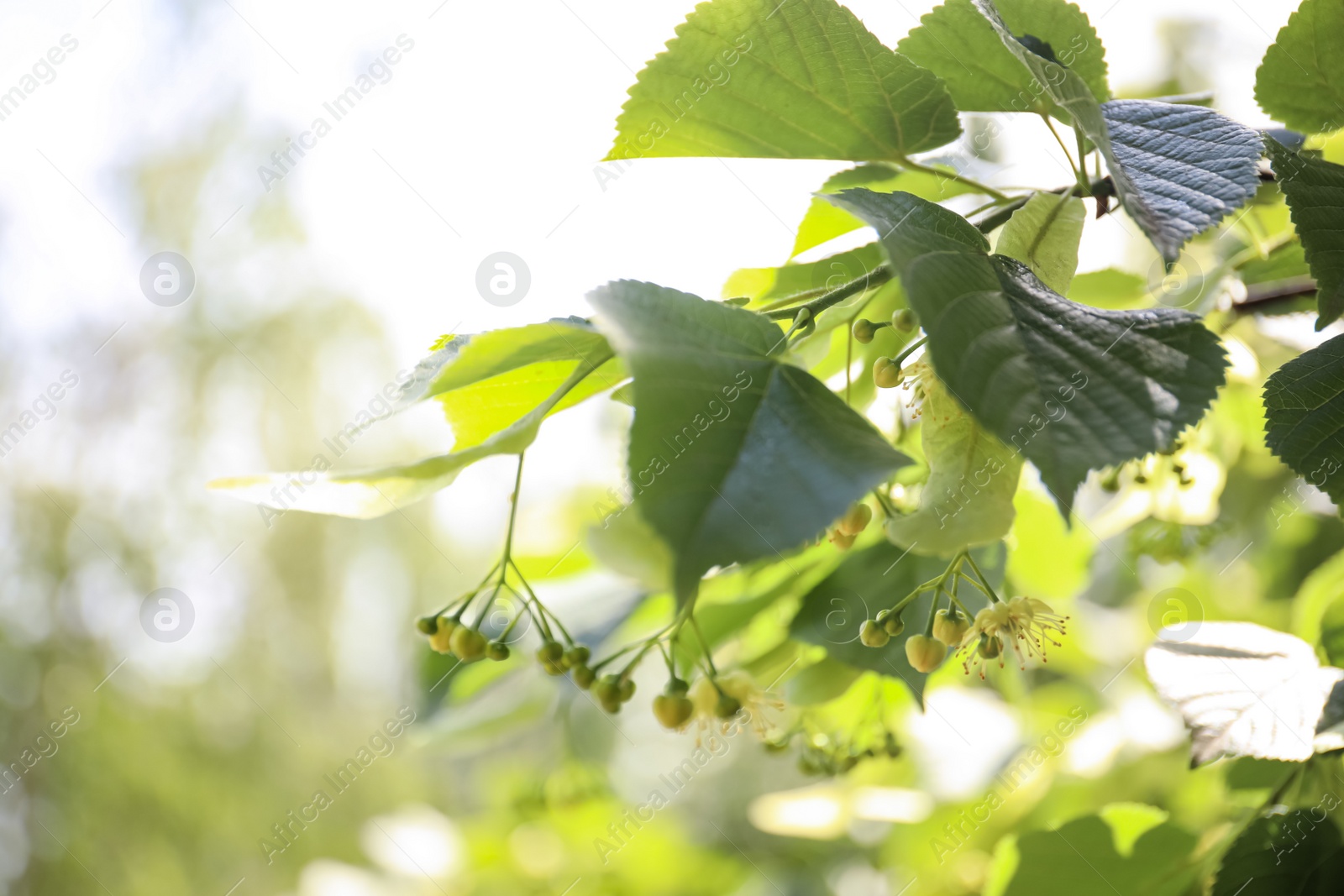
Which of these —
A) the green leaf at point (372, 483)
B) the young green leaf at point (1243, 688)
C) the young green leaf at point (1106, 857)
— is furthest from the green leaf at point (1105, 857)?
the green leaf at point (372, 483)

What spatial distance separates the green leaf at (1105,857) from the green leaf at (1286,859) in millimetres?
60

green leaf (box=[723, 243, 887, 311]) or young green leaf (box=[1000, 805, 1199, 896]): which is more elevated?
green leaf (box=[723, 243, 887, 311])

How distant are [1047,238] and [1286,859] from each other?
0.40 m

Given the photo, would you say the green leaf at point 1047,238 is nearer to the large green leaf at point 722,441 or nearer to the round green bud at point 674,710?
→ the large green leaf at point 722,441

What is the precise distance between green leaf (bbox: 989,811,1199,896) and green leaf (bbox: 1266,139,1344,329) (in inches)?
14.6

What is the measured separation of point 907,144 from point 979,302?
193 millimetres

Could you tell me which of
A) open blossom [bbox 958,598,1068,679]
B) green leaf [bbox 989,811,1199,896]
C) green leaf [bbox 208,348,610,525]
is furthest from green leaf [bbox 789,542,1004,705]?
green leaf [bbox 208,348,610,525]

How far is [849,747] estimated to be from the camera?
0.72 meters

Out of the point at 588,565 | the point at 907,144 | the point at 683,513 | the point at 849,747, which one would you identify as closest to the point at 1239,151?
the point at 907,144

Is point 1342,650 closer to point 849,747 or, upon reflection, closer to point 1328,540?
point 849,747

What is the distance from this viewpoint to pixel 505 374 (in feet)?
1.20

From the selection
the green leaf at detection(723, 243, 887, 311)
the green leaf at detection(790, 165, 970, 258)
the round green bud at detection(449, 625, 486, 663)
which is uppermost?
the green leaf at detection(790, 165, 970, 258)

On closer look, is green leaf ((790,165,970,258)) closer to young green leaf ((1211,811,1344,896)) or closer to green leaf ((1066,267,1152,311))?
green leaf ((1066,267,1152,311))

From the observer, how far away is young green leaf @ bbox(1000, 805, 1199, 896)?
1.84 ft
